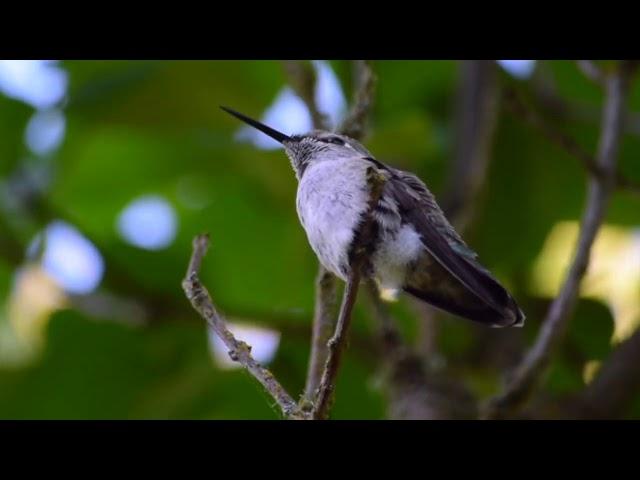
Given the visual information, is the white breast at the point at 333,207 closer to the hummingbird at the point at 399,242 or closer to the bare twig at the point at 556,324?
the hummingbird at the point at 399,242

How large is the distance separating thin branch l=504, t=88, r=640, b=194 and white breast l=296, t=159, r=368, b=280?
114cm

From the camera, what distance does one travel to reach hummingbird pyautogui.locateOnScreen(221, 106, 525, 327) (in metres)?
3.24

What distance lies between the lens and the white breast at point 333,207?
321cm

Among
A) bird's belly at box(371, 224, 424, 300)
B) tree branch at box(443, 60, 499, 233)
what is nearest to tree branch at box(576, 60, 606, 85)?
tree branch at box(443, 60, 499, 233)

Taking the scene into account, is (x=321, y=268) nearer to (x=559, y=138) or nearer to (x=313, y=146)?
(x=313, y=146)

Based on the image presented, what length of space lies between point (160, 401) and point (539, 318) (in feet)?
6.89

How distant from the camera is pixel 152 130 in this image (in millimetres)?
5902

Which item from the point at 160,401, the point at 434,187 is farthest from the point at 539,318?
the point at 160,401

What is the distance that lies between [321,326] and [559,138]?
1769 millimetres

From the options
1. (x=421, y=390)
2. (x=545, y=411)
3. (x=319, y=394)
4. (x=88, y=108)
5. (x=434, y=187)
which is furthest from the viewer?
(x=434, y=187)

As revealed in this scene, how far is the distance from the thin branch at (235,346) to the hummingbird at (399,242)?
1.85ft

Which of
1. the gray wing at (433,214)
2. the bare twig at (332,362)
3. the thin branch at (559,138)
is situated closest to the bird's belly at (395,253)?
the gray wing at (433,214)

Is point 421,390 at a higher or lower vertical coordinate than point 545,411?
higher
